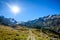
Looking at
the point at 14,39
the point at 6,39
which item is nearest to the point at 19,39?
the point at 14,39

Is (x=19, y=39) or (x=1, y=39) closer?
(x=1, y=39)

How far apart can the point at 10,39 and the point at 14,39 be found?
998 mm

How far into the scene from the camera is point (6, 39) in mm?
25984

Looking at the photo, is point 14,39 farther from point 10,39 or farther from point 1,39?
point 1,39

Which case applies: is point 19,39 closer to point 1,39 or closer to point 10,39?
point 10,39

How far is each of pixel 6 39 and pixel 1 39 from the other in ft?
4.36

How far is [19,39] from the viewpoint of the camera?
26922 millimetres

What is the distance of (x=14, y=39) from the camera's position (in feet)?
87.4

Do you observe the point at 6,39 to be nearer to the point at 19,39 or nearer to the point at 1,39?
the point at 1,39

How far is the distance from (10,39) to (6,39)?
0.94 metres

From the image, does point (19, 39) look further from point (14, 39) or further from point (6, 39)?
point (6, 39)

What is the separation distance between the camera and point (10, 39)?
26.2m

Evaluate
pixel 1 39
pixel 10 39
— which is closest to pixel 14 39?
pixel 10 39
